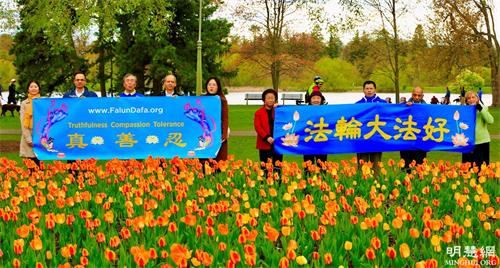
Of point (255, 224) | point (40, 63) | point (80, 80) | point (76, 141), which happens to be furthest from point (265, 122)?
point (40, 63)

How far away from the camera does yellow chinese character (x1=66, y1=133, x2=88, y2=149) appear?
9.34 metres

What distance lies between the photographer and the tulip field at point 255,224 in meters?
4.24

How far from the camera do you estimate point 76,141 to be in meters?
9.34

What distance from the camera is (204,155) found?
30.3 feet

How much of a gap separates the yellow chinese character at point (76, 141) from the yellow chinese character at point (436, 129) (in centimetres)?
506

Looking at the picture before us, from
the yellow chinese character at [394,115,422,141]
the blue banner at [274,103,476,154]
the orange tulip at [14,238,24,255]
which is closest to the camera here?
the orange tulip at [14,238,24,255]

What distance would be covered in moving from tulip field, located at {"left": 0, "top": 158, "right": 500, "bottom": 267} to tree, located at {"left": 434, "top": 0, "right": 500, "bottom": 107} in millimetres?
33286

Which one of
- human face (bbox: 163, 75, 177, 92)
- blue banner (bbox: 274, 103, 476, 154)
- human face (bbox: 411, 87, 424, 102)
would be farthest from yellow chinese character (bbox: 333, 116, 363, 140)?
human face (bbox: 163, 75, 177, 92)

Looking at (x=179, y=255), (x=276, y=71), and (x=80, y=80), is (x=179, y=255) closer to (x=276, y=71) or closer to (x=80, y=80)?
(x=80, y=80)

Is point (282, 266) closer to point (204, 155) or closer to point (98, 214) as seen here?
point (98, 214)

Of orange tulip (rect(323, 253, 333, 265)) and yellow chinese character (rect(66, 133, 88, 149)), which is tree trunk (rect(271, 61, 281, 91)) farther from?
orange tulip (rect(323, 253, 333, 265))

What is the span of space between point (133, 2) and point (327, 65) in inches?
2257

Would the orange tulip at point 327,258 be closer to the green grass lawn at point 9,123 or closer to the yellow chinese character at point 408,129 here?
the yellow chinese character at point 408,129

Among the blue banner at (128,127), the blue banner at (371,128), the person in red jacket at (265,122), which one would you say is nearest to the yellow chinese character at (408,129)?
the blue banner at (371,128)
